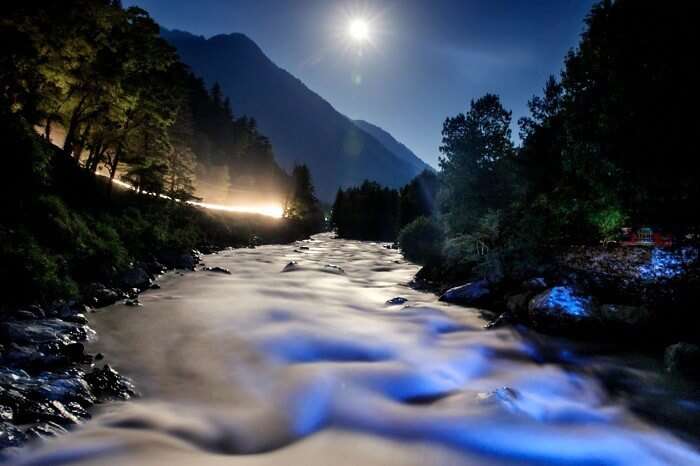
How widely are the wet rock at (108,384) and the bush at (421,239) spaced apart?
37068mm

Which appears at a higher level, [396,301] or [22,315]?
[396,301]

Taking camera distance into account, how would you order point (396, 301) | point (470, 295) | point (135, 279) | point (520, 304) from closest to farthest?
point (520, 304), point (135, 279), point (396, 301), point (470, 295)

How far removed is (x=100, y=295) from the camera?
42.4 feet

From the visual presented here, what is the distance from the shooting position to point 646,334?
41.2ft

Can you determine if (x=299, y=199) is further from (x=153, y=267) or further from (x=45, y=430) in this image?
(x=45, y=430)

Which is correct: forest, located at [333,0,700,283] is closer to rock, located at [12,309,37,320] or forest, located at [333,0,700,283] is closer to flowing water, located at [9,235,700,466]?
flowing water, located at [9,235,700,466]

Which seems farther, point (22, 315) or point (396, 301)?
point (396, 301)

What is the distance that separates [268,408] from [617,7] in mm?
20532

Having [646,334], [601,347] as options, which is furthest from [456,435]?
[646,334]

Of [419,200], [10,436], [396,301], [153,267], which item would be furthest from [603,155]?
[419,200]

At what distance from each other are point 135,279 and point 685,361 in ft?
62.3

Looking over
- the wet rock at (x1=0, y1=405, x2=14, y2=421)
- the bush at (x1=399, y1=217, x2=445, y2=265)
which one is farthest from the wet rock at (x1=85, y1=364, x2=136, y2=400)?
the bush at (x1=399, y1=217, x2=445, y2=265)

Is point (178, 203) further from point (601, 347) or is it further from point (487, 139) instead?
point (601, 347)

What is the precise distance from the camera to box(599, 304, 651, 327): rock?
500 inches
